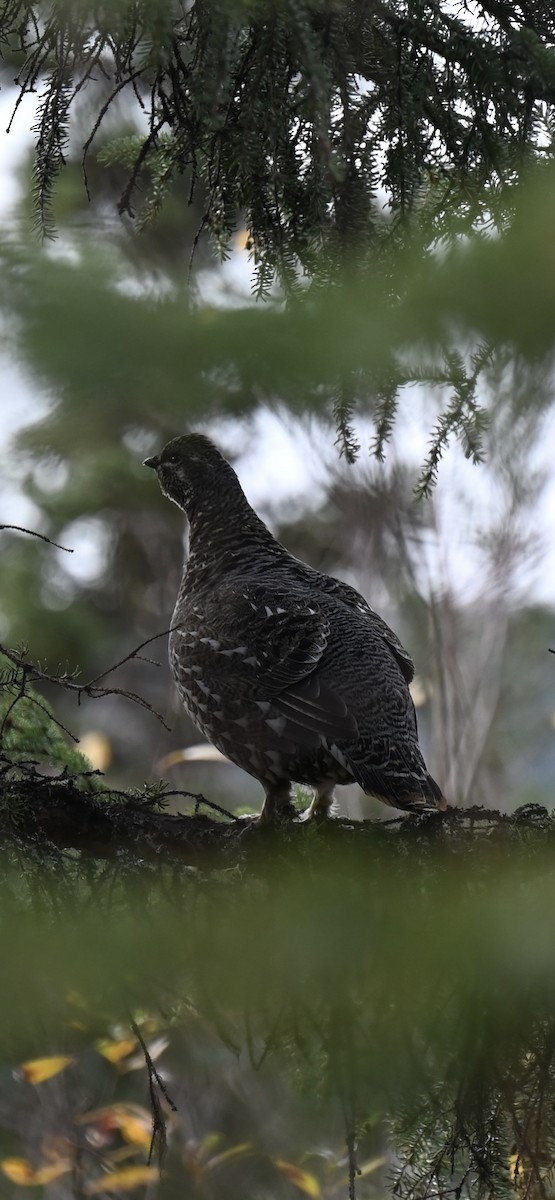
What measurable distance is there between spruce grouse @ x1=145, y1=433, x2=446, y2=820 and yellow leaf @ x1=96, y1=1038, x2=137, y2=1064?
3.25m

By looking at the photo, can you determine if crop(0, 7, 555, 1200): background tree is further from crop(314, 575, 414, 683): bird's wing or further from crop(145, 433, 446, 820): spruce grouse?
crop(314, 575, 414, 683): bird's wing

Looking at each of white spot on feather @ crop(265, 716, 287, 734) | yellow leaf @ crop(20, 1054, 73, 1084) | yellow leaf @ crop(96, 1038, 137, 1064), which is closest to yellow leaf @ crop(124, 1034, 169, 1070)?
yellow leaf @ crop(96, 1038, 137, 1064)

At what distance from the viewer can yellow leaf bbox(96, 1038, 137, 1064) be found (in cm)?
676

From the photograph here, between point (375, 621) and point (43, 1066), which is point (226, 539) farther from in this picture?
point (43, 1066)

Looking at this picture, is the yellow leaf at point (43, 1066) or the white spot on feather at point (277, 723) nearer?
the white spot on feather at point (277, 723)

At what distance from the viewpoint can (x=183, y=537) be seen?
44.4 ft

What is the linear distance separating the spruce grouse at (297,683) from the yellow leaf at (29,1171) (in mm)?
3895

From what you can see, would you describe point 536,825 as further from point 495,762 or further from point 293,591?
point 495,762

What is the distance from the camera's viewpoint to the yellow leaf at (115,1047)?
676cm

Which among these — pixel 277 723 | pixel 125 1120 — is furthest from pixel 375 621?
pixel 125 1120

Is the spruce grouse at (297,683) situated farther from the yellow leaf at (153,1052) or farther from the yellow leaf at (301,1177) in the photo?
the yellow leaf at (301,1177)

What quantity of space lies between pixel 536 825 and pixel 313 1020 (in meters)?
1.60

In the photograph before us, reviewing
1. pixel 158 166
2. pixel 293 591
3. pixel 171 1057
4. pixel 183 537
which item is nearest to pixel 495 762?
pixel 183 537

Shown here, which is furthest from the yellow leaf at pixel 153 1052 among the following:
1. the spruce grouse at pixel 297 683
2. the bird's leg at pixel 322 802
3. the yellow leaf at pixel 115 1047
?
the spruce grouse at pixel 297 683
